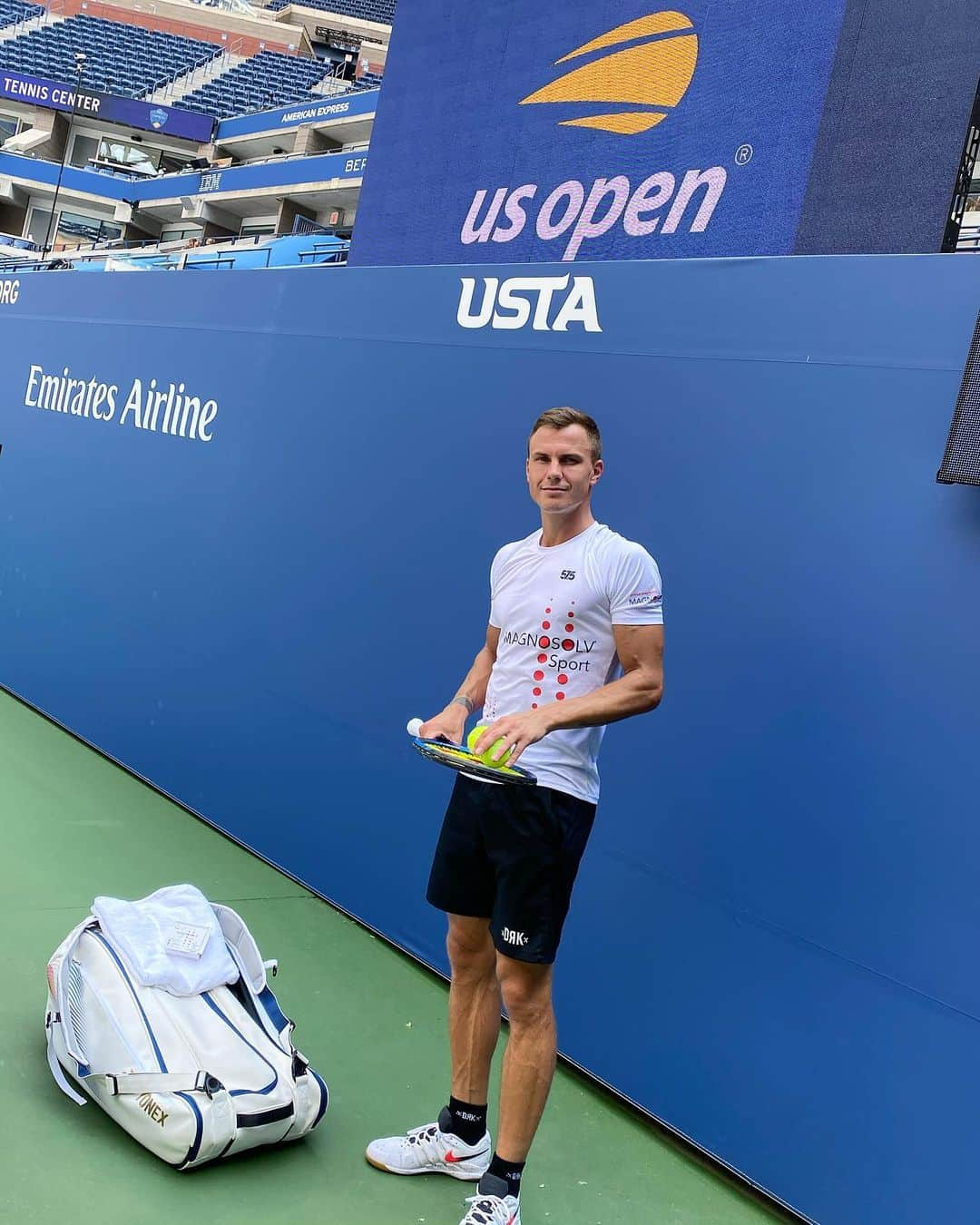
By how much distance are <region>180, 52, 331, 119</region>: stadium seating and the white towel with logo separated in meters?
32.2

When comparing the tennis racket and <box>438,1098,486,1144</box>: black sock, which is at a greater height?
the tennis racket

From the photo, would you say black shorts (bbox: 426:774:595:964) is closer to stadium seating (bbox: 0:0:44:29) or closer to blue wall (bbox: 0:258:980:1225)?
blue wall (bbox: 0:258:980:1225)

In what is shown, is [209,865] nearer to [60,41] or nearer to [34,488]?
[34,488]

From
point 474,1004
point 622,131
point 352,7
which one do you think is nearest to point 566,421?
point 474,1004

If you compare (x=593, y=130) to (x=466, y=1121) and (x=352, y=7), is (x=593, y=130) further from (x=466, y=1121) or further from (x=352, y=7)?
(x=352, y=7)

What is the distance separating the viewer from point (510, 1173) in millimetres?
2264

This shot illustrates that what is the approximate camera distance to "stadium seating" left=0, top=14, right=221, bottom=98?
106ft

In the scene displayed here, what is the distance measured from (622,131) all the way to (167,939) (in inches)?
112

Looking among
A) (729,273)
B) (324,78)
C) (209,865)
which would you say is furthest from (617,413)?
(324,78)

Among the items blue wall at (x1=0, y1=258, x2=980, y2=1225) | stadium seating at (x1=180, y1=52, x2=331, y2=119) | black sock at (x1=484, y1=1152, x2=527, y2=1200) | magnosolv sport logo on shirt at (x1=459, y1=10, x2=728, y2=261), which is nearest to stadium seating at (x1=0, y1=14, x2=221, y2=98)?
stadium seating at (x1=180, y1=52, x2=331, y2=119)

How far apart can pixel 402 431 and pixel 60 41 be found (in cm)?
3479

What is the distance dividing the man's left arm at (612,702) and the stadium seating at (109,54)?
34279 mm

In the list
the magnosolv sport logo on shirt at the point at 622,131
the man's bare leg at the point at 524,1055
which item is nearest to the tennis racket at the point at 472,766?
the man's bare leg at the point at 524,1055

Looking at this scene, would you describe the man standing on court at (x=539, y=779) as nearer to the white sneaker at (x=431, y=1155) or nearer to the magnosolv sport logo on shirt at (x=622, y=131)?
the white sneaker at (x=431, y=1155)
